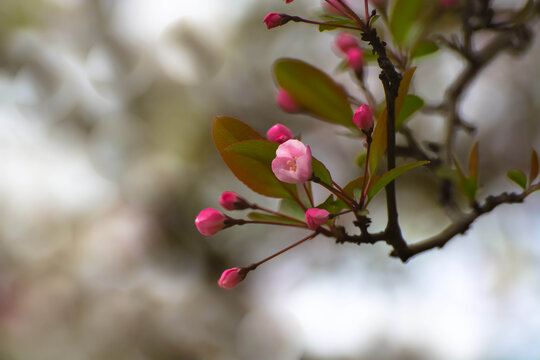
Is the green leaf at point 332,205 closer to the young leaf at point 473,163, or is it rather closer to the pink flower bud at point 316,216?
the pink flower bud at point 316,216

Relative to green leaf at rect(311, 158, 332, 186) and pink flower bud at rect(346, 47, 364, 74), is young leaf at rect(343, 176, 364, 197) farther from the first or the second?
pink flower bud at rect(346, 47, 364, 74)

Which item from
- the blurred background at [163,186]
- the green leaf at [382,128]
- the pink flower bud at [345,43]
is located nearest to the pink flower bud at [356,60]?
the pink flower bud at [345,43]

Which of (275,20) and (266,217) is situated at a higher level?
(275,20)

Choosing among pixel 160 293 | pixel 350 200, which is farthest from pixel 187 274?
pixel 350 200

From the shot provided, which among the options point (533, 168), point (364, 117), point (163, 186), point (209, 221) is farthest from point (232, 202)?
point (163, 186)

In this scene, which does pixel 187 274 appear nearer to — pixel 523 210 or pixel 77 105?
pixel 77 105

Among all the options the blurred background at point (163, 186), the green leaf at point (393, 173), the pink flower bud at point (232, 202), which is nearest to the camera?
the green leaf at point (393, 173)

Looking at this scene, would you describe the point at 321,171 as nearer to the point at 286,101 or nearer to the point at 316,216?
the point at 316,216

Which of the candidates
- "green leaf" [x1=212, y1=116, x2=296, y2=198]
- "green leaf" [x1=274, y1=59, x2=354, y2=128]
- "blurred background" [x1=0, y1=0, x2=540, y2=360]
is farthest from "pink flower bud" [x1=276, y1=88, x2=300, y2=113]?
"blurred background" [x1=0, y1=0, x2=540, y2=360]
